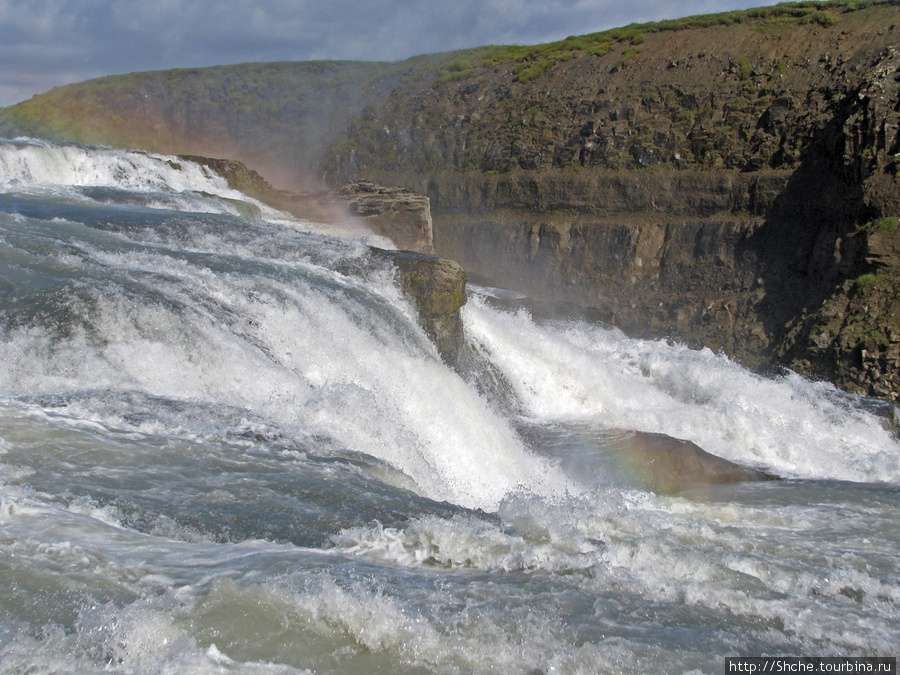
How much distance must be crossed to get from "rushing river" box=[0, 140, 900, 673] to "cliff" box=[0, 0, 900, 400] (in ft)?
21.3

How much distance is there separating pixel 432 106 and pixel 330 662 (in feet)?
99.9

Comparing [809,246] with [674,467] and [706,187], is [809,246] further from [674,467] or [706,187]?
[674,467]

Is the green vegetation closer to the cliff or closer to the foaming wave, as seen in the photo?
the cliff

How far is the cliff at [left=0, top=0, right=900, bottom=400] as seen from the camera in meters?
16.3

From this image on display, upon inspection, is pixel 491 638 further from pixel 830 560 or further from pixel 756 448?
pixel 756 448

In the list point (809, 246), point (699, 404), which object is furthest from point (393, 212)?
point (809, 246)

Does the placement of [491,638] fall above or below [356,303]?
below

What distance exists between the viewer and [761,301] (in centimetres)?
1892

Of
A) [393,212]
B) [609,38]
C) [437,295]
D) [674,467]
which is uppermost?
[609,38]

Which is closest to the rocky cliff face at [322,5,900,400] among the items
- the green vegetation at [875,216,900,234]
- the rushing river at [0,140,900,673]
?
the green vegetation at [875,216,900,234]

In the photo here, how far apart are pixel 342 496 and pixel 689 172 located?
20.5m

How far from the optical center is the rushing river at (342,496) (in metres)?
3.12

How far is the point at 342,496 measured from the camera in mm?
4664

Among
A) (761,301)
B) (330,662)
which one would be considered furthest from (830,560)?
(761,301)
